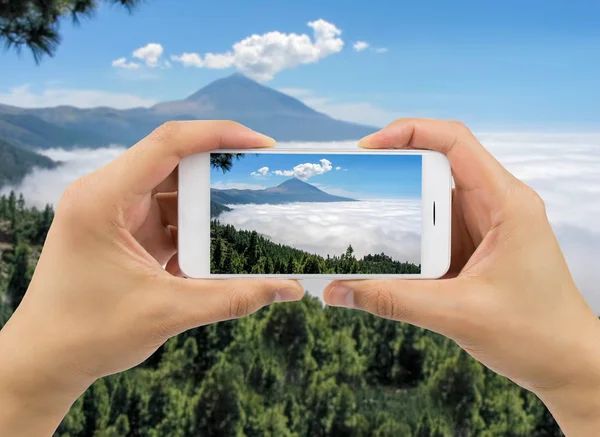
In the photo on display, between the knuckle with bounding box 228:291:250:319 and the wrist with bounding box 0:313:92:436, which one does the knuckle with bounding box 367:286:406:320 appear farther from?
the wrist with bounding box 0:313:92:436

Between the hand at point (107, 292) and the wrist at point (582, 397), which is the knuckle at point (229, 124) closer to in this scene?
the hand at point (107, 292)

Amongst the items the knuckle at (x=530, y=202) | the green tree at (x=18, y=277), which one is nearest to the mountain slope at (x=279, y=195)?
the knuckle at (x=530, y=202)

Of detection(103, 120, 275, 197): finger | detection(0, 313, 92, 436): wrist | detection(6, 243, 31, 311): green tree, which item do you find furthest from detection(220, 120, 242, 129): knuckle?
detection(6, 243, 31, 311): green tree

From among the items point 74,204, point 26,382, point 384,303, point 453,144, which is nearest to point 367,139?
point 453,144

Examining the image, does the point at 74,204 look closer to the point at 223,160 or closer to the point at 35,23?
the point at 223,160

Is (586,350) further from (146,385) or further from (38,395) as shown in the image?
(146,385)
